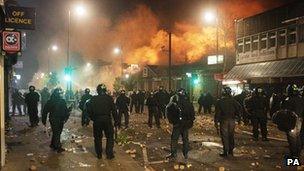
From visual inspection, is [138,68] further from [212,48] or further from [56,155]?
[56,155]

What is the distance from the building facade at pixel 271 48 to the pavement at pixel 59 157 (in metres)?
19.0

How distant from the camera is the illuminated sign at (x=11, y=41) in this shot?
9.83 meters

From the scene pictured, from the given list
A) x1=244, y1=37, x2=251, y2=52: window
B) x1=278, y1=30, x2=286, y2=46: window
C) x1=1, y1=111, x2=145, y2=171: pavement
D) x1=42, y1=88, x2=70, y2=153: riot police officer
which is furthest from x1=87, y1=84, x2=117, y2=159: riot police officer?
x1=244, y1=37, x2=251, y2=52: window

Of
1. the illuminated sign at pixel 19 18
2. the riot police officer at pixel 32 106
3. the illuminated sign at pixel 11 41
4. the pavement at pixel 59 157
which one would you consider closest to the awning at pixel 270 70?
the riot police officer at pixel 32 106

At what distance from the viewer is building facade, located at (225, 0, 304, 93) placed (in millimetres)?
30734

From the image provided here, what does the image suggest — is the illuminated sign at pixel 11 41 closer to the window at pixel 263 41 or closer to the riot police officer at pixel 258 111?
the riot police officer at pixel 258 111

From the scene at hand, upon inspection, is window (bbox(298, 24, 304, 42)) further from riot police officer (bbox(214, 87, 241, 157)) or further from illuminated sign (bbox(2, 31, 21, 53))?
illuminated sign (bbox(2, 31, 21, 53))

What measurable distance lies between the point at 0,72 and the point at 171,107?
13.5 ft

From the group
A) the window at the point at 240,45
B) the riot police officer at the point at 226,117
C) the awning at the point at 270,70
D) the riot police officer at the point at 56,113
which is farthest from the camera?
the window at the point at 240,45

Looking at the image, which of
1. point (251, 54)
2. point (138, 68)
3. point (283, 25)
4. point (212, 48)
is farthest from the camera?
point (138, 68)

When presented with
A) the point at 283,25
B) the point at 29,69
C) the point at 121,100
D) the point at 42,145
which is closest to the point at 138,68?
the point at 283,25

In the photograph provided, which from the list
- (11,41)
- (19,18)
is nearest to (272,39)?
(19,18)

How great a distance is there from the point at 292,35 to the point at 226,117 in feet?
75.1

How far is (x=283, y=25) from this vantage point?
3281 cm
